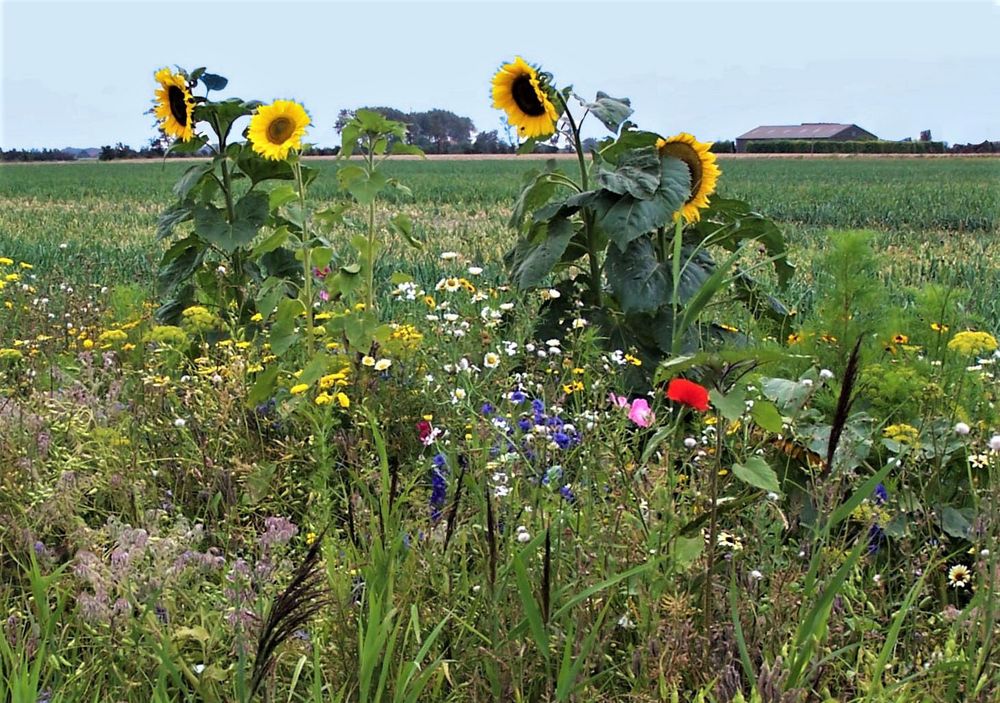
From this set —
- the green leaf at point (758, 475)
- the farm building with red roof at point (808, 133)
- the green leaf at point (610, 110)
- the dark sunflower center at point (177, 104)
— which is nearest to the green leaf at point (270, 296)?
the dark sunflower center at point (177, 104)

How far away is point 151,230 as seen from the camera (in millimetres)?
10945

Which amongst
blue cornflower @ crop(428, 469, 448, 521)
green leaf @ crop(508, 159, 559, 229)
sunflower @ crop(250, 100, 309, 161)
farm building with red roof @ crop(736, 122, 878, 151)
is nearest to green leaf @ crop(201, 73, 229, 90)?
sunflower @ crop(250, 100, 309, 161)

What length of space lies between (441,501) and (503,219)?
10.0 meters

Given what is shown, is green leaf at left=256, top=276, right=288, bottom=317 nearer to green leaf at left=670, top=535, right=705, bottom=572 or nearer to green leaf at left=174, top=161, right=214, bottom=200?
green leaf at left=174, top=161, right=214, bottom=200

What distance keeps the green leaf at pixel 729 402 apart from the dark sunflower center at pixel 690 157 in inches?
69.1

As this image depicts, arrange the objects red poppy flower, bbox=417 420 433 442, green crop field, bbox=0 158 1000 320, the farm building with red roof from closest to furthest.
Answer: red poppy flower, bbox=417 420 433 442 → green crop field, bbox=0 158 1000 320 → the farm building with red roof

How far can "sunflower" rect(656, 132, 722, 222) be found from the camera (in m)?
3.21

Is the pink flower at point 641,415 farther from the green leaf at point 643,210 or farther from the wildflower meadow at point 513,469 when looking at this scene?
the green leaf at point 643,210

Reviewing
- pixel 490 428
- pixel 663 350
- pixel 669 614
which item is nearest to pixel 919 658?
pixel 669 614

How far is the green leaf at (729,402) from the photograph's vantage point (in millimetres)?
1516

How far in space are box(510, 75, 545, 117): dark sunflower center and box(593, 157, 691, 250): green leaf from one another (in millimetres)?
478

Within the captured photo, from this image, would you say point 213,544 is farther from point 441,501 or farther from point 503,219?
point 503,219

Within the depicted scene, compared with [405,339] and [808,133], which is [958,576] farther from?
[808,133]

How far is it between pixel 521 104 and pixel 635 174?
55cm
